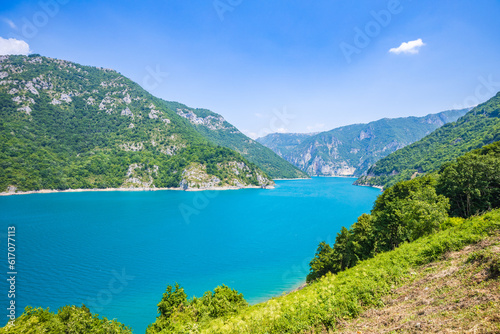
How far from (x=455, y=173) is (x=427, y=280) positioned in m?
32.0

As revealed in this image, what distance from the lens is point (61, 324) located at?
16266mm

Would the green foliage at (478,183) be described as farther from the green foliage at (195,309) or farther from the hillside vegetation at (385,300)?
the green foliage at (195,309)

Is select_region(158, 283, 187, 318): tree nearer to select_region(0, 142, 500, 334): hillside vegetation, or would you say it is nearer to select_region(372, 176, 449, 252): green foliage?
select_region(0, 142, 500, 334): hillside vegetation

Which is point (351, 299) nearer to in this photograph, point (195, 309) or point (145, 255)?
point (195, 309)

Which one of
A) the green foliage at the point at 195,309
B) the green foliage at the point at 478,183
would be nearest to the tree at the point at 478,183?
the green foliage at the point at 478,183

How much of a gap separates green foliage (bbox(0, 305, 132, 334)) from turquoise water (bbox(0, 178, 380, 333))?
1099 centimetres

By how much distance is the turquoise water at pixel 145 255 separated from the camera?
1316 inches

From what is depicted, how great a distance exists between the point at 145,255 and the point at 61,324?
116 feet

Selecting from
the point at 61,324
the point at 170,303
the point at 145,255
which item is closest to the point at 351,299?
the point at 170,303

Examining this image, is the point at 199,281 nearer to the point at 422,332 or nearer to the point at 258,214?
the point at 422,332

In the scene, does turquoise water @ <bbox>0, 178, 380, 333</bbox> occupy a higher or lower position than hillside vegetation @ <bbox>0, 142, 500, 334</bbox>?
higher

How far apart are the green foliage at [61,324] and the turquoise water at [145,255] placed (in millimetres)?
10993

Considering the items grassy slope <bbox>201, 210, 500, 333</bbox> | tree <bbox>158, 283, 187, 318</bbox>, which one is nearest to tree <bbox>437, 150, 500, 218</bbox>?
grassy slope <bbox>201, 210, 500, 333</bbox>

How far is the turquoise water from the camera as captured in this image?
33438 millimetres
